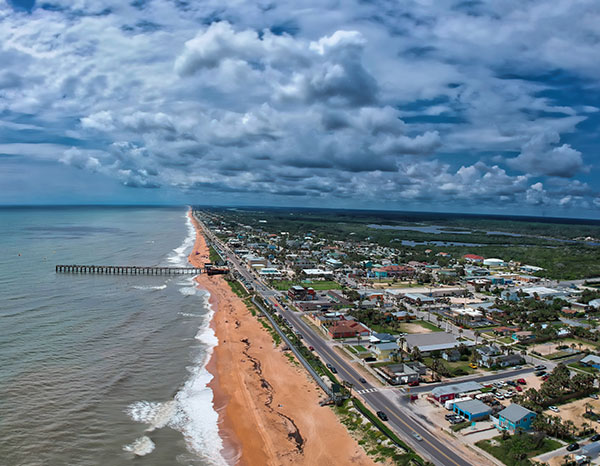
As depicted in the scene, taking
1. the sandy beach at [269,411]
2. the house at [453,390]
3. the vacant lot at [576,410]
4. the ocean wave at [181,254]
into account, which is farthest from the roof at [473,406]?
the ocean wave at [181,254]

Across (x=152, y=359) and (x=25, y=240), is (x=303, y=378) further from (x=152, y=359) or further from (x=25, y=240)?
(x=25, y=240)

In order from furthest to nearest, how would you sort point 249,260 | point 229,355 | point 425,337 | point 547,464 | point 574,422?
point 249,260
point 425,337
point 229,355
point 574,422
point 547,464

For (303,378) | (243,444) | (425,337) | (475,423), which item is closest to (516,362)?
(425,337)

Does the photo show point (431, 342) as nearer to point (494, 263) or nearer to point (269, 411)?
point (269, 411)

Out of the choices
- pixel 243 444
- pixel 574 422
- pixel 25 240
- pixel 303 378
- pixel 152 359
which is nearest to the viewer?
pixel 243 444

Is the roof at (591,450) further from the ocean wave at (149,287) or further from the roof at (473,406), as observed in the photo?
the ocean wave at (149,287)

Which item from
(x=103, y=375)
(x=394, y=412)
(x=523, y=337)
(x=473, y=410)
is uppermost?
(x=523, y=337)

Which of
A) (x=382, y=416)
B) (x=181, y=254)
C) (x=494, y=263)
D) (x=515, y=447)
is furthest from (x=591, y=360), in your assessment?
(x=181, y=254)
